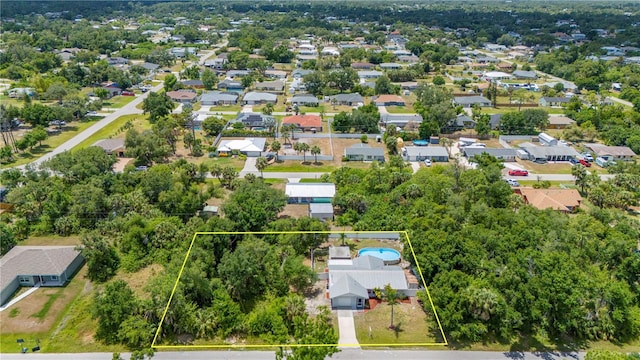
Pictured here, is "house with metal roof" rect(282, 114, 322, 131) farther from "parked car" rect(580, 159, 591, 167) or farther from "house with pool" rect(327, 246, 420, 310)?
"parked car" rect(580, 159, 591, 167)

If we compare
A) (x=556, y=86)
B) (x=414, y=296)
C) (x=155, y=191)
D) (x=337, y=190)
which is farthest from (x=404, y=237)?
(x=556, y=86)

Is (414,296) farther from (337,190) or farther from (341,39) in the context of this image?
(341,39)

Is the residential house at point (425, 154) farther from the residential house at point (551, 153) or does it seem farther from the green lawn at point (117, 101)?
the green lawn at point (117, 101)

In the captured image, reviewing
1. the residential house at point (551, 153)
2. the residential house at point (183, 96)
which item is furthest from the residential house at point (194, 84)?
the residential house at point (551, 153)

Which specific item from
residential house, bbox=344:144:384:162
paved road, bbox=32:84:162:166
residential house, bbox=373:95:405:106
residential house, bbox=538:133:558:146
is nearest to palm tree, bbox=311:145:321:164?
residential house, bbox=344:144:384:162

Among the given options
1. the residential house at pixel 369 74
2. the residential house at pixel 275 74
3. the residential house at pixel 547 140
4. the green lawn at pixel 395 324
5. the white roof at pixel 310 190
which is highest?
the residential house at pixel 275 74

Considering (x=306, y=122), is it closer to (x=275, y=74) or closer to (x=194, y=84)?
(x=194, y=84)
